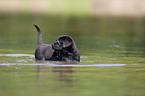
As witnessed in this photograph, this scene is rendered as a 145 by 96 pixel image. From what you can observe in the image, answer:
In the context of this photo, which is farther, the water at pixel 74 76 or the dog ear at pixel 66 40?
the dog ear at pixel 66 40

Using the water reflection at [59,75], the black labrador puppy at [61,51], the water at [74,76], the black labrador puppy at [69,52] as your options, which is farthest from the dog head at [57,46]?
the water reflection at [59,75]

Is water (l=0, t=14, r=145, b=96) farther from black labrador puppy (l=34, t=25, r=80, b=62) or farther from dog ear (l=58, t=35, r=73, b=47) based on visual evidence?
dog ear (l=58, t=35, r=73, b=47)

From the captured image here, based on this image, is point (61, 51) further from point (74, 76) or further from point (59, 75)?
point (74, 76)

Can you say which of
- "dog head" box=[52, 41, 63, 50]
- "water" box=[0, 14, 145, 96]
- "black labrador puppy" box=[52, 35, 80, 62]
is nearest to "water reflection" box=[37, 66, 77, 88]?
"water" box=[0, 14, 145, 96]

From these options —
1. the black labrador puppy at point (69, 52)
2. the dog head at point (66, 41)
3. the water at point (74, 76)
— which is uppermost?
the dog head at point (66, 41)

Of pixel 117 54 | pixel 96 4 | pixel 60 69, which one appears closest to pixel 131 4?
pixel 96 4

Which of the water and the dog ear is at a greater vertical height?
the dog ear

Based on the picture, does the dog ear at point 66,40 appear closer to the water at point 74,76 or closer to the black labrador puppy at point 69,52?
the black labrador puppy at point 69,52

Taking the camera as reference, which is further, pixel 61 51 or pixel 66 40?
pixel 61 51

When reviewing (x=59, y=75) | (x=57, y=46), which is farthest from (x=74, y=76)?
(x=57, y=46)

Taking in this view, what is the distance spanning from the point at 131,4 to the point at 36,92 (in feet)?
184

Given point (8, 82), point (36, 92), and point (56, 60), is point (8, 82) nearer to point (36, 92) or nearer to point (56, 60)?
point (36, 92)

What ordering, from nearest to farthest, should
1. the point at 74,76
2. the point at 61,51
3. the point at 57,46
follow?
the point at 74,76 → the point at 57,46 → the point at 61,51

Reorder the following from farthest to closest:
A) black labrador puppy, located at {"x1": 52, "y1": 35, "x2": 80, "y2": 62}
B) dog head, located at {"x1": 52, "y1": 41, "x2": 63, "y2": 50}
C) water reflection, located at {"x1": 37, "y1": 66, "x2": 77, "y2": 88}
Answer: black labrador puppy, located at {"x1": 52, "y1": 35, "x2": 80, "y2": 62}
dog head, located at {"x1": 52, "y1": 41, "x2": 63, "y2": 50}
water reflection, located at {"x1": 37, "y1": 66, "x2": 77, "y2": 88}
